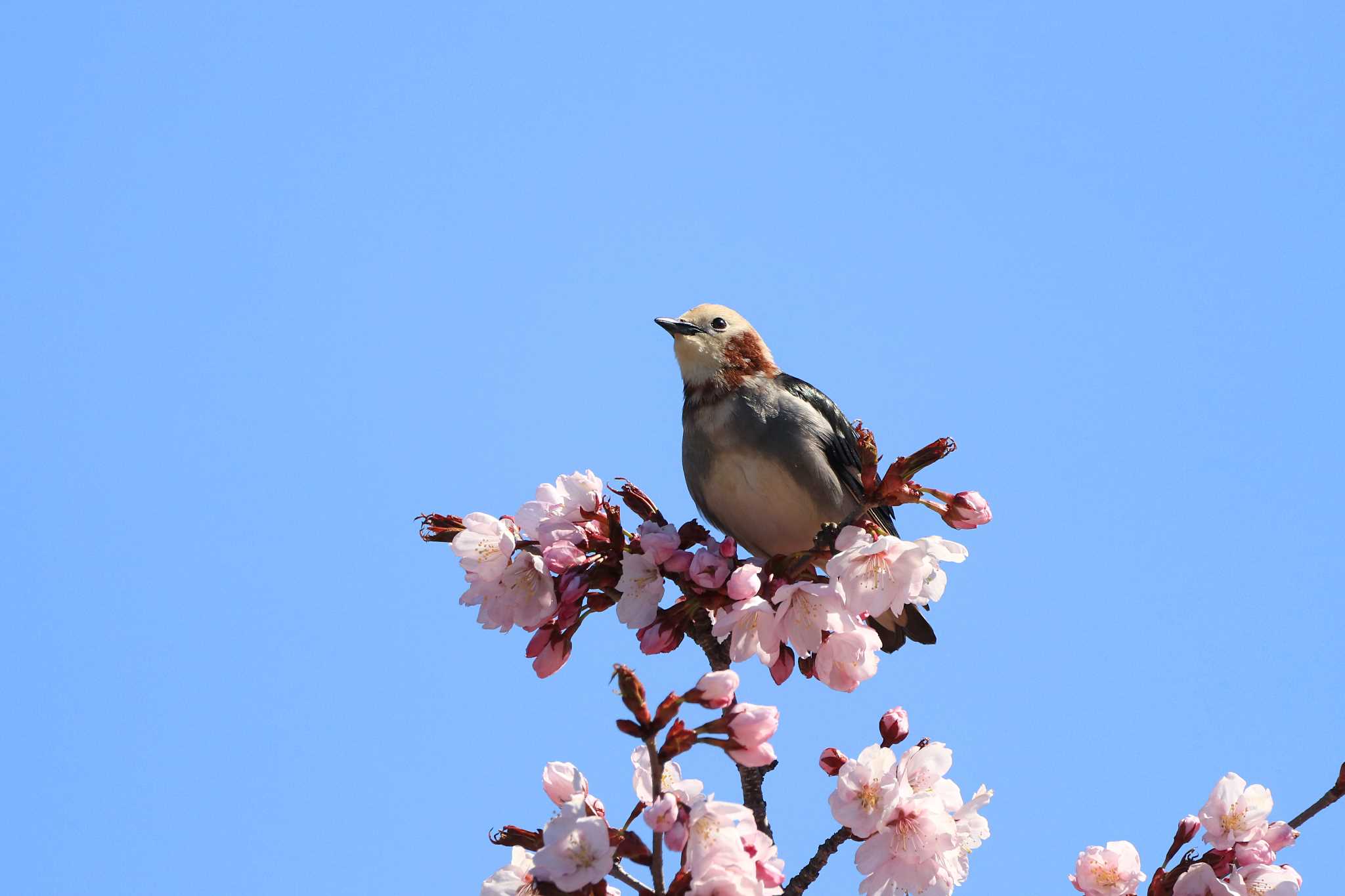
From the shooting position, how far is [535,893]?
2.93m

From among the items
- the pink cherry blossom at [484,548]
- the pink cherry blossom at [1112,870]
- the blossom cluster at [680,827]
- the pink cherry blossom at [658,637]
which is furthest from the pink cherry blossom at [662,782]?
the pink cherry blossom at [1112,870]

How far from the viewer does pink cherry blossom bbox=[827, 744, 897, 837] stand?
335 cm

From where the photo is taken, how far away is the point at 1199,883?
3.60m

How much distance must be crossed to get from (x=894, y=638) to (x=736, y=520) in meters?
0.87

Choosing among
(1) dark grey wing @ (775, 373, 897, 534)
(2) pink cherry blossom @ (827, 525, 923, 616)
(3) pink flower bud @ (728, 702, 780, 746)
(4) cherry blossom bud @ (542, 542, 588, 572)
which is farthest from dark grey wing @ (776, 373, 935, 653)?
(3) pink flower bud @ (728, 702, 780, 746)

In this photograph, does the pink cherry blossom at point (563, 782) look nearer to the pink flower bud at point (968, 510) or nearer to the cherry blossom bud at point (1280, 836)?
the pink flower bud at point (968, 510)

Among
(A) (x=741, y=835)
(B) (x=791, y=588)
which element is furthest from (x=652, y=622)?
(A) (x=741, y=835)

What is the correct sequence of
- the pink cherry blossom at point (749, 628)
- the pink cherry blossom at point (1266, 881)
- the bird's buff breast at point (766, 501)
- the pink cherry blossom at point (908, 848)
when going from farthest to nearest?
the bird's buff breast at point (766, 501) < the pink cherry blossom at point (1266, 881) < the pink cherry blossom at point (749, 628) < the pink cherry blossom at point (908, 848)

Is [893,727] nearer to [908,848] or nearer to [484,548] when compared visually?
[908,848]

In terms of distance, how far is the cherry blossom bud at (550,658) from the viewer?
12.2 feet

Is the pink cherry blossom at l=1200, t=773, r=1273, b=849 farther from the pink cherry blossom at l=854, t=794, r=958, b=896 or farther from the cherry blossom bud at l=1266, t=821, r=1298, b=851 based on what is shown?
the pink cherry blossom at l=854, t=794, r=958, b=896

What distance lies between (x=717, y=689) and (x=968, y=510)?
1183mm

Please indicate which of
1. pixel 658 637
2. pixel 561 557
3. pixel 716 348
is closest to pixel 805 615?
pixel 658 637

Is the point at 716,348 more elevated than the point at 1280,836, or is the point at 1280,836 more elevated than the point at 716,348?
the point at 716,348
